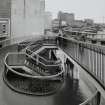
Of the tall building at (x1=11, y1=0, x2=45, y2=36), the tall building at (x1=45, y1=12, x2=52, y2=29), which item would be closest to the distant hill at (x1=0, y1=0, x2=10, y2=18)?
the tall building at (x1=11, y1=0, x2=45, y2=36)

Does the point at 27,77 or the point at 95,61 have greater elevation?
the point at 95,61

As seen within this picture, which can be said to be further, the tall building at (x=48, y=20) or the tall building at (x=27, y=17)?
the tall building at (x=48, y=20)

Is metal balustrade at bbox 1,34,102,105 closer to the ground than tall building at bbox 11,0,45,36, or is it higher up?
closer to the ground

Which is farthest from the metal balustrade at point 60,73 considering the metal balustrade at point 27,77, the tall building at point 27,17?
the tall building at point 27,17

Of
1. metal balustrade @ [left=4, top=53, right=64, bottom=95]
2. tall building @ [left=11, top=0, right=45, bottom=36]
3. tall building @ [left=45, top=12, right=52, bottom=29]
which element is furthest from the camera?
tall building @ [left=45, top=12, right=52, bottom=29]

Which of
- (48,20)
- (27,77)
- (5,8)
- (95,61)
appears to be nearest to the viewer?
(95,61)

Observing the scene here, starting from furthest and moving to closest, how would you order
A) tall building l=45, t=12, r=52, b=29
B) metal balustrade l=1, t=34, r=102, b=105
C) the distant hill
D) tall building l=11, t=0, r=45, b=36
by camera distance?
tall building l=45, t=12, r=52, b=29 < tall building l=11, t=0, r=45, b=36 < the distant hill < metal balustrade l=1, t=34, r=102, b=105

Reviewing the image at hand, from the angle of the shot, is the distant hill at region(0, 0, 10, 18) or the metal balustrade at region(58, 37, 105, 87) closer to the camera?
the metal balustrade at region(58, 37, 105, 87)

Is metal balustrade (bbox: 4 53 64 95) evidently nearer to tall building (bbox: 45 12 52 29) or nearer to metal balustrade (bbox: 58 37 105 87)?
metal balustrade (bbox: 58 37 105 87)

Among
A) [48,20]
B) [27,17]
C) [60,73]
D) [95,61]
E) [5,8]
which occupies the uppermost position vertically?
[5,8]

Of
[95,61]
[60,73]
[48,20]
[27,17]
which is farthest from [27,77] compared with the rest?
[48,20]

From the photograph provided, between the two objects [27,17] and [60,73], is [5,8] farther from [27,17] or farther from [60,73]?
[60,73]

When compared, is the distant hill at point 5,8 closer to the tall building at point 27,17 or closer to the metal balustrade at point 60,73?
the tall building at point 27,17

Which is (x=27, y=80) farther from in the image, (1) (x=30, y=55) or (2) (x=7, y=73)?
(1) (x=30, y=55)
